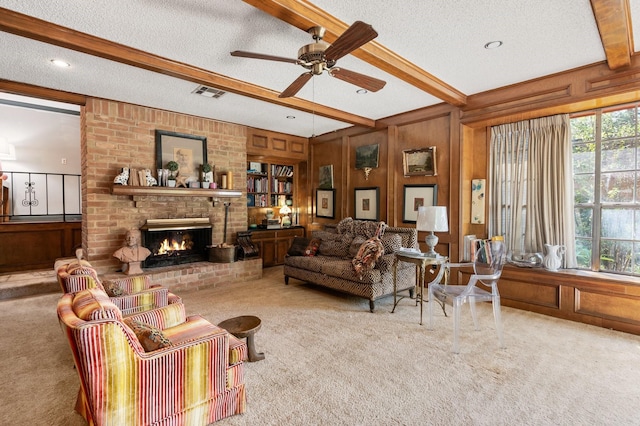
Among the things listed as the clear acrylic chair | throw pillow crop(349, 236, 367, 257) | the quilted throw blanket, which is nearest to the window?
the clear acrylic chair


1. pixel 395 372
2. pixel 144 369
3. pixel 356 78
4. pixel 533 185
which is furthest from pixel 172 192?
pixel 533 185

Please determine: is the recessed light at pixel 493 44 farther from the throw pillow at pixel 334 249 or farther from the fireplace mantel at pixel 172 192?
the fireplace mantel at pixel 172 192

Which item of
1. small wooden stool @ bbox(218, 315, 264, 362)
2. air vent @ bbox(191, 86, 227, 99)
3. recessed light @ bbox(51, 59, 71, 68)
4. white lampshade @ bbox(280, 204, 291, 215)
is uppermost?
air vent @ bbox(191, 86, 227, 99)

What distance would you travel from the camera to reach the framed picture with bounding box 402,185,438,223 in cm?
480

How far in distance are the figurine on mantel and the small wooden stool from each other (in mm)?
2619

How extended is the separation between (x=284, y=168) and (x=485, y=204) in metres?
4.20

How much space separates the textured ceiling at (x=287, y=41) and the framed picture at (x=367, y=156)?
142 centimetres

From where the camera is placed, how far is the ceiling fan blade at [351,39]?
1.89 meters

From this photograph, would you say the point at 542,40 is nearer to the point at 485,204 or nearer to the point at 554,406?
the point at 485,204

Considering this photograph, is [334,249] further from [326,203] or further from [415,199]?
[326,203]

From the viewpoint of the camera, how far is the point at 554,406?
2018mm

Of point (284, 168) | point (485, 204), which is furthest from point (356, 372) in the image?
point (284, 168)

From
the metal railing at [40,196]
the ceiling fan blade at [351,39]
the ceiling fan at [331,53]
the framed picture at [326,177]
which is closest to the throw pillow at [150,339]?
the ceiling fan at [331,53]

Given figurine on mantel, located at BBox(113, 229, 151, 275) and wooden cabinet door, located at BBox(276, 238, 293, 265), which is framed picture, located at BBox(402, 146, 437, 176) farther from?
figurine on mantel, located at BBox(113, 229, 151, 275)
